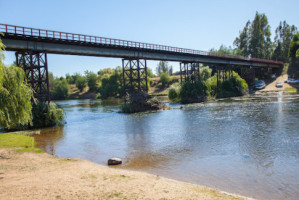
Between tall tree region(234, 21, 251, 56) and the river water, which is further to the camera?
tall tree region(234, 21, 251, 56)

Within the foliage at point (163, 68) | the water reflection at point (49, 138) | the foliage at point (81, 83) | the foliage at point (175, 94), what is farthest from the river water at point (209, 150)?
the foliage at point (163, 68)

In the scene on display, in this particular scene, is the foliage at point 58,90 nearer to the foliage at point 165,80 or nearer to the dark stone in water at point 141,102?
the foliage at point 165,80

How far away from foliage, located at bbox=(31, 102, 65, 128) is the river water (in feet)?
4.29

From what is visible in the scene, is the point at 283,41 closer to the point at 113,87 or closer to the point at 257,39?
the point at 257,39

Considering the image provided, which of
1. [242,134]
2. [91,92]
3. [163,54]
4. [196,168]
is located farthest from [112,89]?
[196,168]

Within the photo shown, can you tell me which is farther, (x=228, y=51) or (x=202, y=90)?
(x=228, y=51)

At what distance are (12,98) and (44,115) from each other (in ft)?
47.9

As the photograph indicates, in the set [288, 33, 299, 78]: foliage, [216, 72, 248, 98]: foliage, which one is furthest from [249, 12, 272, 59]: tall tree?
[216, 72, 248, 98]: foliage

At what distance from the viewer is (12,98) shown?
13.3 meters

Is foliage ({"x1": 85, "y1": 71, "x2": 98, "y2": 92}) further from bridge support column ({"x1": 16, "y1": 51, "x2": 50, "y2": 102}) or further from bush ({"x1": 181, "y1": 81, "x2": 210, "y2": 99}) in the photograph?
bridge support column ({"x1": 16, "y1": 51, "x2": 50, "y2": 102})

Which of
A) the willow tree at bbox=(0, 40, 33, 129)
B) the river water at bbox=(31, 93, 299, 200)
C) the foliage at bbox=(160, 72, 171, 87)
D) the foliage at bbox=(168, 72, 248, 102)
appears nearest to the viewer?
the river water at bbox=(31, 93, 299, 200)

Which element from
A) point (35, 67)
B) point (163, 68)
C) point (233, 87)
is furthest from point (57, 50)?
point (163, 68)

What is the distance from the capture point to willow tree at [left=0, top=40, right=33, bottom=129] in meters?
13.0

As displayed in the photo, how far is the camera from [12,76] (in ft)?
44.4
